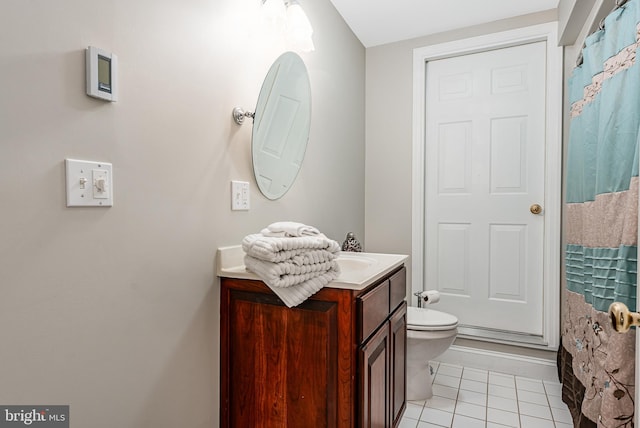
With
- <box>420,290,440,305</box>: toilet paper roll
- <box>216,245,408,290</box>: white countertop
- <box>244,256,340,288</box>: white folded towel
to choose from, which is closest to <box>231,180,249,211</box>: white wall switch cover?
<box>216,245,408,290</box>: white countertop

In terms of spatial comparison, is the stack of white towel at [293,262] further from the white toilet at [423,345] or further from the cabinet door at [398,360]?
the white toilet at [423,345]

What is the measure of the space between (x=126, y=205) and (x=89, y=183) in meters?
0.11

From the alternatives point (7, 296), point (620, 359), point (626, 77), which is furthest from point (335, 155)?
point (7, 296)

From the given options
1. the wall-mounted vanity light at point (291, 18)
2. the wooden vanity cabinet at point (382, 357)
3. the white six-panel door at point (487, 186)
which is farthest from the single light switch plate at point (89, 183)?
the white six-panel door at point (487, 186)

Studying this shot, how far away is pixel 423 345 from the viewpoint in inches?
79.4

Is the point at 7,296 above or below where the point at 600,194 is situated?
below

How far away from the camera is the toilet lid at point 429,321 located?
78.8 inches

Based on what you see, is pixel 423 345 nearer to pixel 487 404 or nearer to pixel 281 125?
pixel 487 404

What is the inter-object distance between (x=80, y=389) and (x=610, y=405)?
1.60m

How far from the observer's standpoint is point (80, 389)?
2.79 feet

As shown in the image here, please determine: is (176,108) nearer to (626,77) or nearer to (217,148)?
(217,148)

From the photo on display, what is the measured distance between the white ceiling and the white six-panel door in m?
0.23

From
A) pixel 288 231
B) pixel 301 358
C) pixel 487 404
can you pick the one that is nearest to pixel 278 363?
pixel 301 358

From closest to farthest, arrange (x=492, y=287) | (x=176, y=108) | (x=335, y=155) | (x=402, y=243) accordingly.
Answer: (x=176, y=108) → (x=335, y=155) → (x=492, y=287) → (x=402, y=243)
